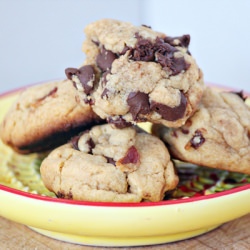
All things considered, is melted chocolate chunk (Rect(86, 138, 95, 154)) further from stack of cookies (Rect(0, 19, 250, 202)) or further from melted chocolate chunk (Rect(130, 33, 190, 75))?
melted chocolate chunk (Rect(130, 33, 190, 75))

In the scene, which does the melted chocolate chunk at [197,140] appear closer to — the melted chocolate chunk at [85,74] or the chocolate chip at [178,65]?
the chocolate chip at [178,65]

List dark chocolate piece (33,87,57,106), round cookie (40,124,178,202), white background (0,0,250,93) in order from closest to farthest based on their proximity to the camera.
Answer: round cookie (40,124,178,202), dark chocolate piece (33,87,57,106), white background (0,0,250,93)

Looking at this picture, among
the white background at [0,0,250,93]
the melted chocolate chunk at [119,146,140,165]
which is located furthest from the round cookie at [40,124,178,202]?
the white background at [0,0,250,93]

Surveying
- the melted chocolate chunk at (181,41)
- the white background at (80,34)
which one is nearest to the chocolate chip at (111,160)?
the melted chocolate chunk at (181,41)

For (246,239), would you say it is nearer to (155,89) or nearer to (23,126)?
(155,89)

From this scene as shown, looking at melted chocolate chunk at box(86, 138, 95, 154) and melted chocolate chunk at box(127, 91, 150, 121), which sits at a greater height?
melted chocolate chunk at box(127, 91, 150, 121)

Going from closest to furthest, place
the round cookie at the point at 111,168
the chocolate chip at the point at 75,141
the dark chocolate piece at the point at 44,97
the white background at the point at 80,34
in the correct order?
the round cookie at the point at 111,168, the chocolate chip at the point at 75,141, the dark chocolate piece at the point at 44,97, the white background at the point at 80,34

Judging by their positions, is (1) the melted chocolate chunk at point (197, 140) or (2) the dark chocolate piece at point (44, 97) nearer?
(1) the melted chocolate chunk at point (197, 140)
